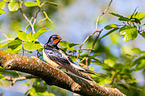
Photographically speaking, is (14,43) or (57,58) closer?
(14,43)

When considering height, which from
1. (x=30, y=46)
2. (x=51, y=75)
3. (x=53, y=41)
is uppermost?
(x=53, y=41)

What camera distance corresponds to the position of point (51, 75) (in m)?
1.60

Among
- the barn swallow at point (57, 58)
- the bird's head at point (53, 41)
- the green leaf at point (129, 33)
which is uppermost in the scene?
the bird's head at point (53, 41)

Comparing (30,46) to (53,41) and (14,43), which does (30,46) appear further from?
(53,41)

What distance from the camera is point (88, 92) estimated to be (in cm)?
184

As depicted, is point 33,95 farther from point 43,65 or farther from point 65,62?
point 43,65

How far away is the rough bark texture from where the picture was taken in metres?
1.43

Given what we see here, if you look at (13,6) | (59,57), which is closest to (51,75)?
(59,57)

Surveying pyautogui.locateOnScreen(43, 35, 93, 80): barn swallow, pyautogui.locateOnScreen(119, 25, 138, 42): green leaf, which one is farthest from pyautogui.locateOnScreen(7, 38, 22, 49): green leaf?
pyautogui.locateOnScreen(119, 25, 138, 42): green leaf

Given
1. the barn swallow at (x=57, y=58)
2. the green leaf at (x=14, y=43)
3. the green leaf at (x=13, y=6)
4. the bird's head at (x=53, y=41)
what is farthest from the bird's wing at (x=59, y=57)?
the green leaf at (x=13, y=6)

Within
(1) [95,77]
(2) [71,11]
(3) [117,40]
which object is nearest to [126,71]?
(1) [95,77]

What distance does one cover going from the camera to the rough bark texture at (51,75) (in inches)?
56.3

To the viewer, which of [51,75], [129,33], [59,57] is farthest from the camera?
[59,57]

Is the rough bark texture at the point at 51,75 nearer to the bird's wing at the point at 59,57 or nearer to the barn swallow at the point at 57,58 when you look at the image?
the barn swallow at the point at 57,58
